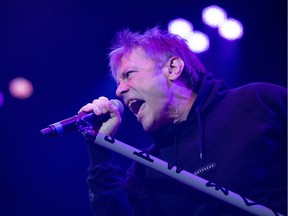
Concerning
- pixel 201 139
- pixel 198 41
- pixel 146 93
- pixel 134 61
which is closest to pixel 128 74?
pixel 134 61

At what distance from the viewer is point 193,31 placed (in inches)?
151

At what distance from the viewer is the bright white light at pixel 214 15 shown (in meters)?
3.73

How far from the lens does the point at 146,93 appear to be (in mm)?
2469

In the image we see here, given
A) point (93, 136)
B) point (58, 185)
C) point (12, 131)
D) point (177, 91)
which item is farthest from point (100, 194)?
point (12, 131)

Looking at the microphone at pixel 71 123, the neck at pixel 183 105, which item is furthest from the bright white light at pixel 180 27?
the microphone at pixel 71 123

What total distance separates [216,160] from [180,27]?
2163 mm

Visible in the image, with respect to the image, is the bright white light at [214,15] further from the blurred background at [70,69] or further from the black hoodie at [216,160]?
the black hoodie at [216,160]

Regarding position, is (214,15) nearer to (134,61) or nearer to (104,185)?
(134,61)

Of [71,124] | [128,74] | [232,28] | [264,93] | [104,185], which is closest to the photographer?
[71,124]

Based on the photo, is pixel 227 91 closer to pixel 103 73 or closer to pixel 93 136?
pixel 93 136

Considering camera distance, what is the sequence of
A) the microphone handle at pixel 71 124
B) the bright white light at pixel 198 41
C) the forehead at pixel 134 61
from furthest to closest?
1. the bright white light at pixel 198 41
2. the forehead at pixel 134 61
3. the microphone handle at pixel 71 124

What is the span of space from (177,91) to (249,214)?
1.00 meters

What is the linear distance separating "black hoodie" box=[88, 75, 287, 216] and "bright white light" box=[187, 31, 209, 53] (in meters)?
1.42

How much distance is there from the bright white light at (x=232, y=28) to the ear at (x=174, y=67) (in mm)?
1257
